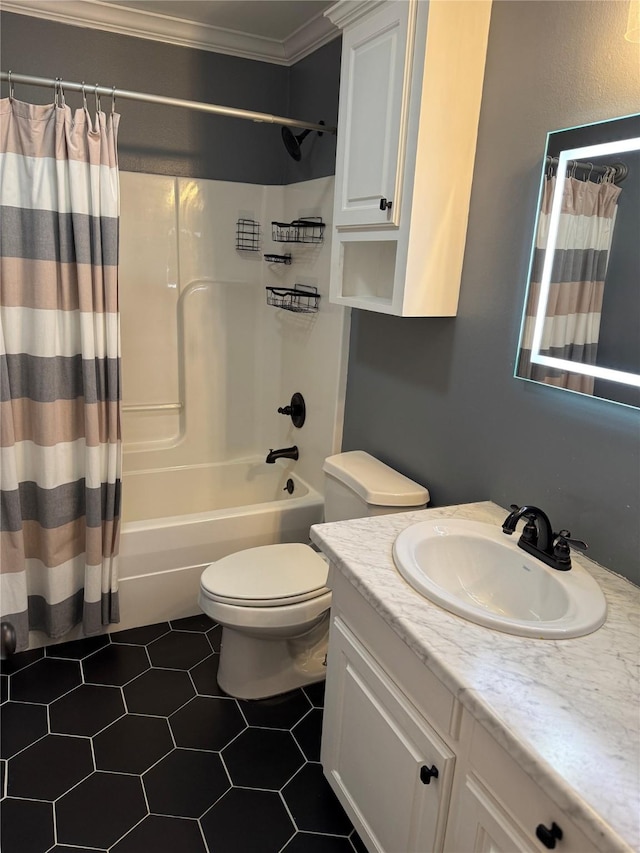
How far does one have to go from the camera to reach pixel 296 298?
283cm

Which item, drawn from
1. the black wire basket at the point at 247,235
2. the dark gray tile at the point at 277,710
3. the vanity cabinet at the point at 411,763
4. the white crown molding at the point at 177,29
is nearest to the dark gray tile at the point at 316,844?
the vanity cabinet at the point at 411,763

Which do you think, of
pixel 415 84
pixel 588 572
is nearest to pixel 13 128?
pixel 415 84

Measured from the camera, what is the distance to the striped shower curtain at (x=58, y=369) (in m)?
1.88

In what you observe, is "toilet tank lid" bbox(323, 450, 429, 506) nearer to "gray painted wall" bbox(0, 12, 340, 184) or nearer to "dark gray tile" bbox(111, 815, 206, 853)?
"dark gray tile" bbox(111, 815, 206, 853)

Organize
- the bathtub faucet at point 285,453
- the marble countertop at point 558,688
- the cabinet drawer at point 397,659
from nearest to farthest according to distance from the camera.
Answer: the marble countertop at point 558,688 → the cabinet drawer at point 397,659 → the bathtub faucet at point 285,453

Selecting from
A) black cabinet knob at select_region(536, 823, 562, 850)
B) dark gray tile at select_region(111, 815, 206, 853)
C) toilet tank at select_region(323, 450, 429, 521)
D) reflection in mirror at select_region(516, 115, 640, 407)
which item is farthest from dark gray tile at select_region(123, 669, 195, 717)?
reflection in mirror at select_region(516, 115, 640, 407)

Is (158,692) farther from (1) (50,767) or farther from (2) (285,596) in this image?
(2) (285,596)

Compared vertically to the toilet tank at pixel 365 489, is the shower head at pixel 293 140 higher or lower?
higher

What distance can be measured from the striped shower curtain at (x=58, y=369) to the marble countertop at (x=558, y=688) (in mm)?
1201

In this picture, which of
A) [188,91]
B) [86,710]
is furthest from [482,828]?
[188,91]

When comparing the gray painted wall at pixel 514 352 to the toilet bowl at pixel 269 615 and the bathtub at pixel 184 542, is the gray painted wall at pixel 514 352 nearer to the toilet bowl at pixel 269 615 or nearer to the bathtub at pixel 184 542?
the toilet bowl at pixel 269 615

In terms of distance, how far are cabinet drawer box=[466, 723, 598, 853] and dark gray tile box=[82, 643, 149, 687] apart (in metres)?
1.47

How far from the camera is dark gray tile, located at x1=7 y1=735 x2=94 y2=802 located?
5.42 ft

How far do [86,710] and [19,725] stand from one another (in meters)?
0.20
